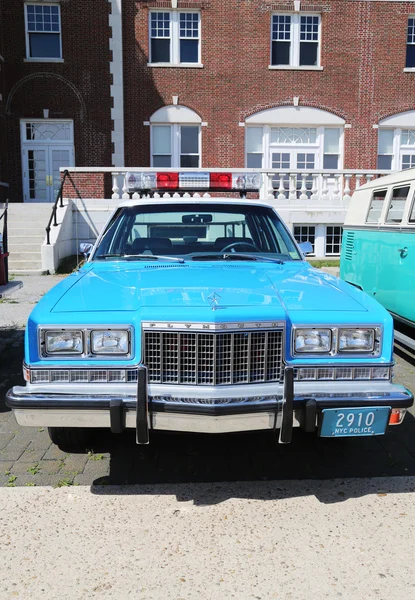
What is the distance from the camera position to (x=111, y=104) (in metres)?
19.7

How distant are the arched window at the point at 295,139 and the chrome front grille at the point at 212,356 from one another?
18171 millimetres

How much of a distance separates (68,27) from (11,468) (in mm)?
19357

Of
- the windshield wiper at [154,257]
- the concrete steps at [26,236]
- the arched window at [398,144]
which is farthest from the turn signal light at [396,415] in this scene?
the arched window at [398,144]

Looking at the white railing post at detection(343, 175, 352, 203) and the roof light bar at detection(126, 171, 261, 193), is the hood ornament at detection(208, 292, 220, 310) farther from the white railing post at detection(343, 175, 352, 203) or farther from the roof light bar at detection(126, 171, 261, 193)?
the white railing post at detection(343, 175, 352, 203)

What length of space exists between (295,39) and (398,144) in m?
5.39

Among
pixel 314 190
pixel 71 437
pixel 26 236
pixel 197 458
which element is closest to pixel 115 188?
pixel 26 236

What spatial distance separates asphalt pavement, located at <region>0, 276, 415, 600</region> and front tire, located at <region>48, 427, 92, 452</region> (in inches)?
3.2

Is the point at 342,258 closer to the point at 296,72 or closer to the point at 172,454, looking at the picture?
the point at 172,454

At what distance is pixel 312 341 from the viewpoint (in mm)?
3273

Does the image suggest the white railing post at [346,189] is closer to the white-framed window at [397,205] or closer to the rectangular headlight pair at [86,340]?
the white-framed window at [397,205]

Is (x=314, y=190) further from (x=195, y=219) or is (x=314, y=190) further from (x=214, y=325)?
(x=214, y=325)

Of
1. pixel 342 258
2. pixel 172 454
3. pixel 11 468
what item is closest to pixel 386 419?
pixel 172 454

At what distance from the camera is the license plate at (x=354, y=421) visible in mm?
3176

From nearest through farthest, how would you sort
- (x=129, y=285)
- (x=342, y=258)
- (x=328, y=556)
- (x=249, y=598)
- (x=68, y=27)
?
1. (x=249, y=598)
2. (x=328, y=556)
3. (x=129, y=285)
4. (x=342, y=258)
5. (x=68, y=27)
